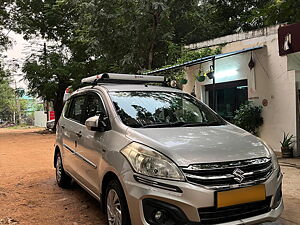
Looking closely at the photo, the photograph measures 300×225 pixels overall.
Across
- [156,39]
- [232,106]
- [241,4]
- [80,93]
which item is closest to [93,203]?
[80,93]

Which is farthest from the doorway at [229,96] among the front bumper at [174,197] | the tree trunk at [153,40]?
the front bumper at [174,197]

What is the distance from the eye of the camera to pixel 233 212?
254 cm

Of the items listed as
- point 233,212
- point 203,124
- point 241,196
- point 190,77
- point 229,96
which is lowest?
point 233,212

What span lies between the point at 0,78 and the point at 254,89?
19.5 m

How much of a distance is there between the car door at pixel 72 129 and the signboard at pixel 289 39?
179 inches

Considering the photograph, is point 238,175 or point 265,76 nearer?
point 238,175

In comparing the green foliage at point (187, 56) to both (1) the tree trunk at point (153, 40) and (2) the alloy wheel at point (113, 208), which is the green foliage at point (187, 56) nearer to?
(1) the tree trunk at point (153, 40)

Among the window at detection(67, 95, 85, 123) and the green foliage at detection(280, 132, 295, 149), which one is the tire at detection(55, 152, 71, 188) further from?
the green foliage at detection(280, 132, 295, 149)

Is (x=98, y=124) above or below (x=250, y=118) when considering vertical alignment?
above

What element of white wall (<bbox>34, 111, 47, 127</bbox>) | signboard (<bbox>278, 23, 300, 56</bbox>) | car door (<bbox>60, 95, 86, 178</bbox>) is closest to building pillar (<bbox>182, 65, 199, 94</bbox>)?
signboard (<bbox>278, 23, 300, 56</bbox>)

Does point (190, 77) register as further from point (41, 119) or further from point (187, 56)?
point (41, 119)

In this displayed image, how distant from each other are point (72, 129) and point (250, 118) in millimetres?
5569

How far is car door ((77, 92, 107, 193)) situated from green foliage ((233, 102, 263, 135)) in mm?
5455

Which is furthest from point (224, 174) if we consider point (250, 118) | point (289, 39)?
point (250, 118)
